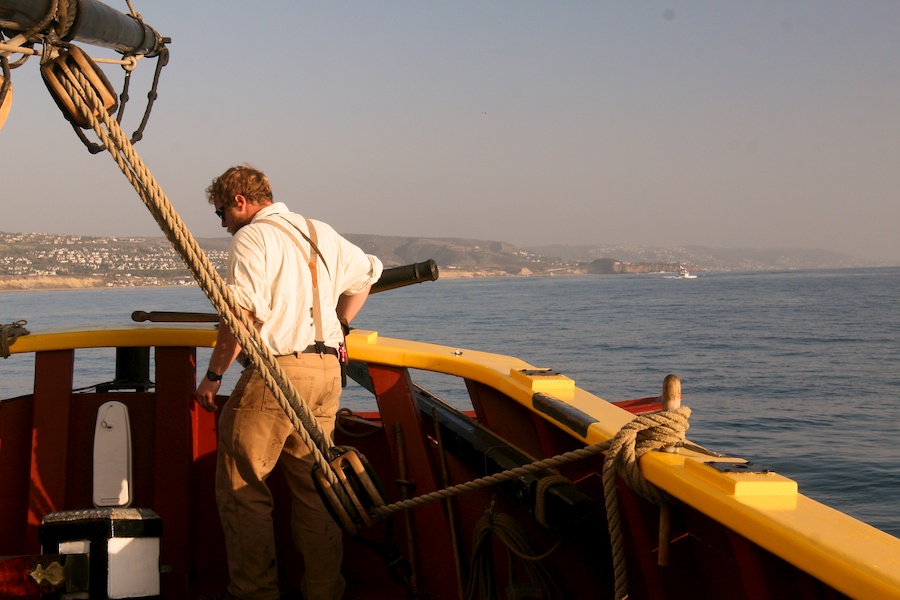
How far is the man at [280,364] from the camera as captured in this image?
3314 mm

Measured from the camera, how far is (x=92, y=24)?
133 inches

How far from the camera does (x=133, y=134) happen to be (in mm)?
3852

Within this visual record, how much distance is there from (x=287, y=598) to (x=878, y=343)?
30331 millimetres

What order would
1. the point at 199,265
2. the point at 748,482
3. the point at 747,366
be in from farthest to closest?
the point at 747,366 → the point at 199,265 → the point at 748,482

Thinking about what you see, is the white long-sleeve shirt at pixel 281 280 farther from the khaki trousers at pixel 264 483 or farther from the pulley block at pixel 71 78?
the pulley block at pixel 71 78

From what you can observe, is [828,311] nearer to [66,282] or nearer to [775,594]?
[775,594]

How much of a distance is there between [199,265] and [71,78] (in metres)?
0.72

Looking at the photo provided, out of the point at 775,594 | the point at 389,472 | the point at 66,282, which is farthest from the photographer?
the point at 66,282

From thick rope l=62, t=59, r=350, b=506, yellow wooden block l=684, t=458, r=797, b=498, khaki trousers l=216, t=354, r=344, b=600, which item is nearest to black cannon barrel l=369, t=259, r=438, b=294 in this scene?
khaki trousers l=216, t=354, r=344, b=600

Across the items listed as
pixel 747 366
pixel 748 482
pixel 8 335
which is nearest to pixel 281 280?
pixel 8 335

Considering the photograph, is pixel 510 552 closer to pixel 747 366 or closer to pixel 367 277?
pixel 367 277

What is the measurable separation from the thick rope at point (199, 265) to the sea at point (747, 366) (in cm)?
817

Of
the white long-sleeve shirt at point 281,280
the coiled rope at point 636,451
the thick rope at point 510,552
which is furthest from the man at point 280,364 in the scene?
the coiled rope at point 636,451

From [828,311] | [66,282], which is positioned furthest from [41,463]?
[66,282]
